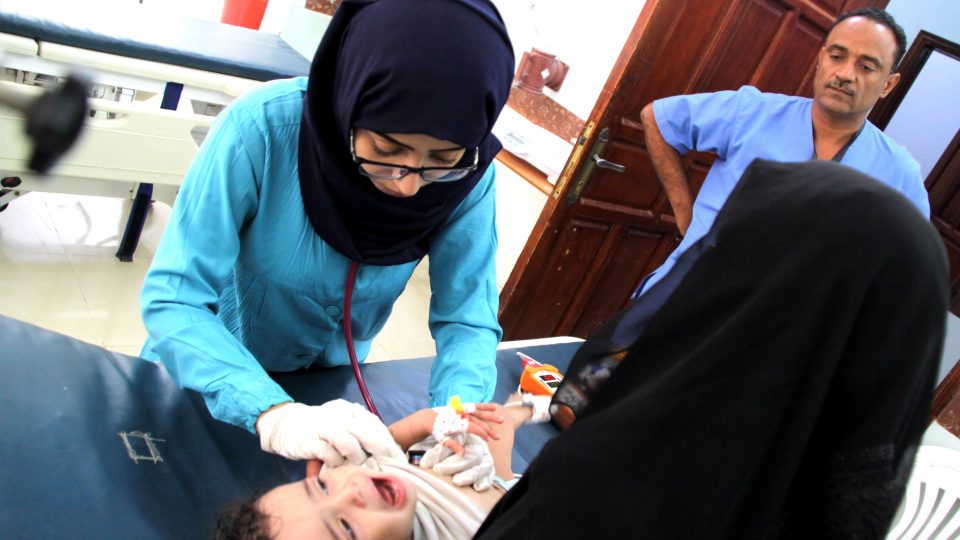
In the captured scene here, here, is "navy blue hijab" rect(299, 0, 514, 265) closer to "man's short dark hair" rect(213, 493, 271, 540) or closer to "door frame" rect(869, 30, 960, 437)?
"man's short dark hair" rect(213, 493, 271, 540)

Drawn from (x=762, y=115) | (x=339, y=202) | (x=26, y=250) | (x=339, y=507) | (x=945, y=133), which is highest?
(x=945, y=133)

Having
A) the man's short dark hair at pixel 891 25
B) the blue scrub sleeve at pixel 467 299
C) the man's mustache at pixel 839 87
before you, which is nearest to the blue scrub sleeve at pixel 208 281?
the blue scrub sleeve at pixel 467 299

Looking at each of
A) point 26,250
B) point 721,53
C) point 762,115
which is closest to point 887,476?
A: point 762,115

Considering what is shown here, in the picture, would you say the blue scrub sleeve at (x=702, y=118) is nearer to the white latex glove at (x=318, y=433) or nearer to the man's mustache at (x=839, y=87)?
the man's mustache at (x=839, y=87)

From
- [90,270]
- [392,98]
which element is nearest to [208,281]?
[392,98]

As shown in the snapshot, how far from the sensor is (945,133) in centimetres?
446

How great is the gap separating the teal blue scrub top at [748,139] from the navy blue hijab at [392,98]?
1.27 meters

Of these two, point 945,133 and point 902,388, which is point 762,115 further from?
point 945,133

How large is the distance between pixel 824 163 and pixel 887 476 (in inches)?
10.4

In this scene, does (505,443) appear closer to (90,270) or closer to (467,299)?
(467,299)

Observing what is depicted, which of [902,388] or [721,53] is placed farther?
[721,53]

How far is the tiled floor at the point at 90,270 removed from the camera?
2.80 m

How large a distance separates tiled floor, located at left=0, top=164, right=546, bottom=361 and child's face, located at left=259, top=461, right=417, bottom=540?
1.90 metres

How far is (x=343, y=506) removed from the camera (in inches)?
46.9
